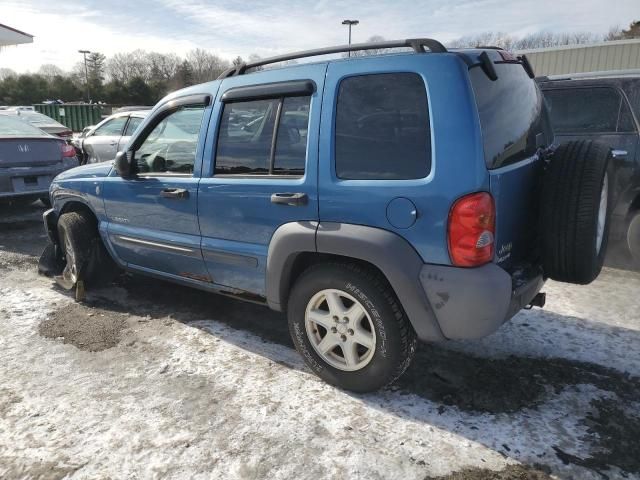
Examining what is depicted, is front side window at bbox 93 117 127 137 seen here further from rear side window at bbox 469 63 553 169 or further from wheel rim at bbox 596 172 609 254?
wheel rim at bbox 596 172 609 254

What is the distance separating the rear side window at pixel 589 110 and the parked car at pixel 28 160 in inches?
252

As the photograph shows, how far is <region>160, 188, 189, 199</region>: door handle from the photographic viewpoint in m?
3.39

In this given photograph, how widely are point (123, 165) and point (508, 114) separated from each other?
8.91ft

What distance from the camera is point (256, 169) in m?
3.07

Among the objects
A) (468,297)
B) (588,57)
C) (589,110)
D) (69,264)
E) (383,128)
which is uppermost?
(588,57)

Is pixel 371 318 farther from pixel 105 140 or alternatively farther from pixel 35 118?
pixel 35 118

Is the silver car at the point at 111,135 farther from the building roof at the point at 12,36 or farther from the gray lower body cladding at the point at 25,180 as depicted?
the building roof at the point at 12,36

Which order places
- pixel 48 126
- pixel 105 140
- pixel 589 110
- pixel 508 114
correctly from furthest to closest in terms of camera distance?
pixel 48 126
pixel 105 140
pixel 589 110
pixel 508 114

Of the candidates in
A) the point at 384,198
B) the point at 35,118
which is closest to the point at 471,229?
the point at 384,198

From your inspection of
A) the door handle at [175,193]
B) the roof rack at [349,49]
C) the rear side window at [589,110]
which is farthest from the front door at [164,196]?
the rear side window at [589,110]

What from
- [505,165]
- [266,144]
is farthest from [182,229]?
[505,165]

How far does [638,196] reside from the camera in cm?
475

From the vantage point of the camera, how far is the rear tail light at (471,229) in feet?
7.55

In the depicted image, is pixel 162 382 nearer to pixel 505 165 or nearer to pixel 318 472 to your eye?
pixel 318 472
